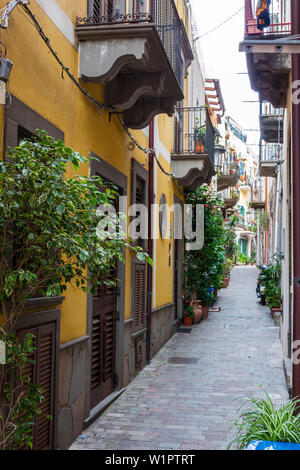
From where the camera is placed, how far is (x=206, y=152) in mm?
12953

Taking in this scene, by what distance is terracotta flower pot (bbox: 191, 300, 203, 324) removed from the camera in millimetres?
15180

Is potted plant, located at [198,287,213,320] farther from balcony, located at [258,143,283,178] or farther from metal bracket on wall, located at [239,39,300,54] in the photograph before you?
metal bracket on wall, located at [239,39,300,54]

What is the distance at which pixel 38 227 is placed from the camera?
144 inches

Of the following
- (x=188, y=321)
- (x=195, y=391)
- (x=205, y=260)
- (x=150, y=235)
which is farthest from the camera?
(x=205, y=260)

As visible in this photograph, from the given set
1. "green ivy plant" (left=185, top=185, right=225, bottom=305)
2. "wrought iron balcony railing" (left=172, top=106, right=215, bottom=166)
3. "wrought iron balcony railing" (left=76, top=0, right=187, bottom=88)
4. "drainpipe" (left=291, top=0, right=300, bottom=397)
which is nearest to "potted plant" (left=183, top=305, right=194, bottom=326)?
"green ivy plant" (left=185, top=185, right=225, bottom=305)

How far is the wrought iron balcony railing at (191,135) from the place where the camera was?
43.1ft

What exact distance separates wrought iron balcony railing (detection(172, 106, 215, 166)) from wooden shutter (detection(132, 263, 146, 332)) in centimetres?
451

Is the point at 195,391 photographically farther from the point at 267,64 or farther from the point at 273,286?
the point at 273,286

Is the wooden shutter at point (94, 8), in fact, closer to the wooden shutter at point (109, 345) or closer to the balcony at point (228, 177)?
the wooden shutter at point (109, 345)

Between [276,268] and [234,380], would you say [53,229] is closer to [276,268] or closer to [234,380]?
[234,380]

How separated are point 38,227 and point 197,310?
12.0m

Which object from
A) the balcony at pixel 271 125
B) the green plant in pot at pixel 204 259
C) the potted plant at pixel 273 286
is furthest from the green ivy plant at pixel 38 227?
the potted plant at pixel 273 286

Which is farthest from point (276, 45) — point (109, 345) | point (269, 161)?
point (269, 161)

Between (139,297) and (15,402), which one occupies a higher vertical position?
(139,297)
